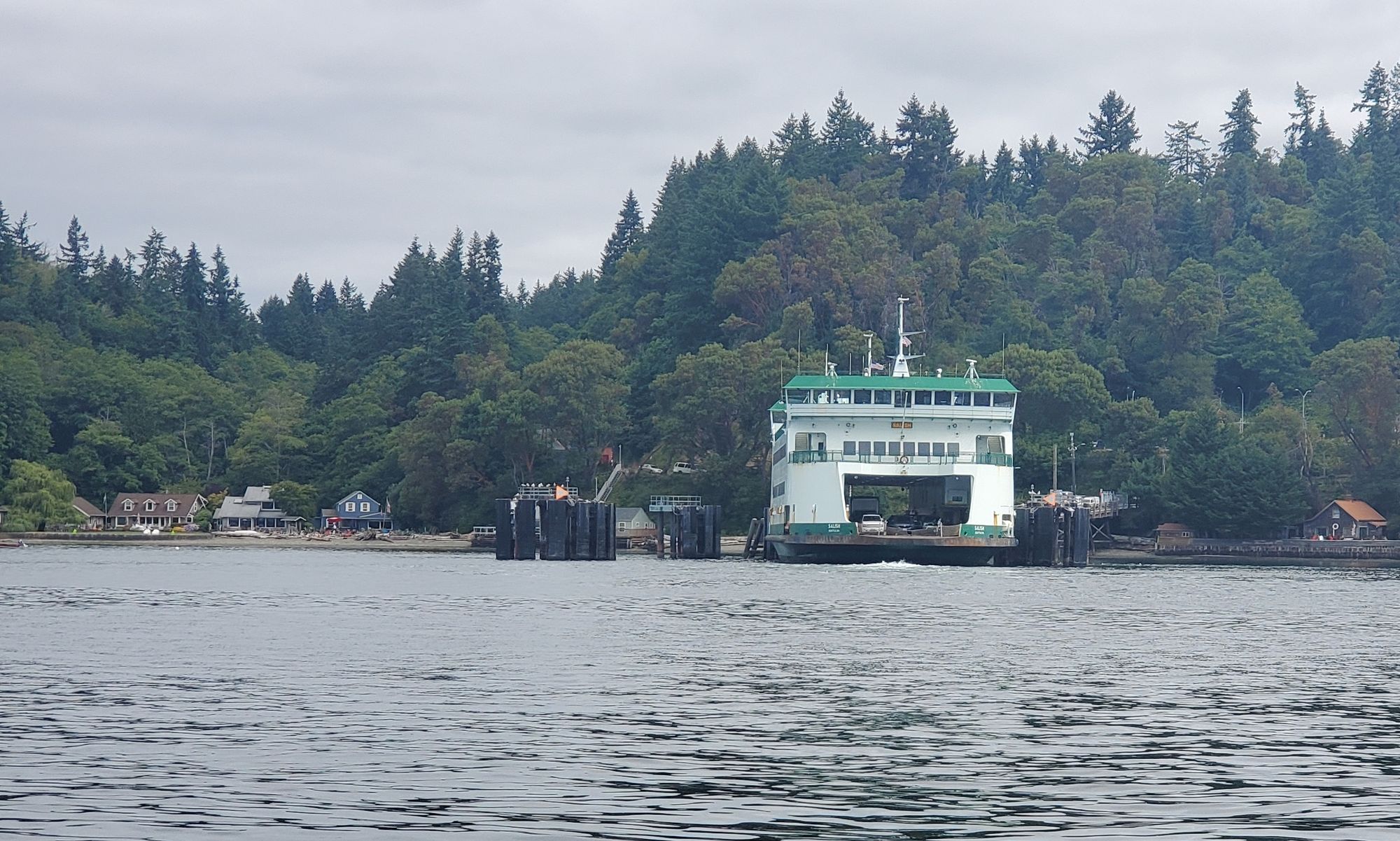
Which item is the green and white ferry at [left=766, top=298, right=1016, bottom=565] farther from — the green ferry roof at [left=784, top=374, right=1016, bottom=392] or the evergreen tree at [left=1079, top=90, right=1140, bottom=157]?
the evergreen tree at [left=1079, top=90, right=1140, bottom=157]

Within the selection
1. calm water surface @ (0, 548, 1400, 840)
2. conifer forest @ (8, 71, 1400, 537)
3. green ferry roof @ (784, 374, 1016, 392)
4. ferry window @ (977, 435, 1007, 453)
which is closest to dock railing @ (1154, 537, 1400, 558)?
conifer forest @ (8, 71, 1400, 537)

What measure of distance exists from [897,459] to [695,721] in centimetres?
5283

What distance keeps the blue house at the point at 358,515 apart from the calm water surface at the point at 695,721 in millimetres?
91934

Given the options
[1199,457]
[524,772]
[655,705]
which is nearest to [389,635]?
[655,705]

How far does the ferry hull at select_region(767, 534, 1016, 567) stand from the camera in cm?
6988

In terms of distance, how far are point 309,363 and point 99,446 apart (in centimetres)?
4642

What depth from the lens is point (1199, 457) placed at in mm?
107562

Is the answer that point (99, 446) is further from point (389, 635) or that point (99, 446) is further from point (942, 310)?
point (389, 635)

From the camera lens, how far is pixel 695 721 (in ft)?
74.2

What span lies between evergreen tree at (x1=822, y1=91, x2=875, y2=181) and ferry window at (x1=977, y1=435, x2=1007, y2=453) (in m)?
102

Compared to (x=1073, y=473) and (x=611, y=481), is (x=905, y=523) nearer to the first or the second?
(x=1073, y=473)

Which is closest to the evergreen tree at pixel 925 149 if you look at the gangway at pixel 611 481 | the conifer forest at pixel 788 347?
the conifer forest at pixel 788 347

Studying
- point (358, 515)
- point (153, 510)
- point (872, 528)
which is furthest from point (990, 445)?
point (153, 510)

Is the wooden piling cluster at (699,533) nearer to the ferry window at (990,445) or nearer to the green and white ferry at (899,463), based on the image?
the green and white ferry at (899,463)
